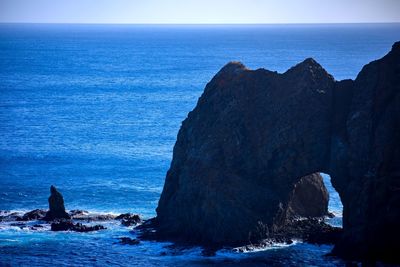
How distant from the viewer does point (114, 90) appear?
19275 cm

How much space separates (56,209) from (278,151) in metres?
24.2

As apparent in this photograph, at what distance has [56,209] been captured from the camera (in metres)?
80.6

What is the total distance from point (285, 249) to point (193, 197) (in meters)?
10.2

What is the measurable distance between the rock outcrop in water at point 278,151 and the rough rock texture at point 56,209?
10.4m

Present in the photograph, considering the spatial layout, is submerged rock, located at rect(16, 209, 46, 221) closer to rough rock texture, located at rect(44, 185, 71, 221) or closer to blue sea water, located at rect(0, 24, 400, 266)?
rough rock texture, located at rect(44, 185, 71, 221)

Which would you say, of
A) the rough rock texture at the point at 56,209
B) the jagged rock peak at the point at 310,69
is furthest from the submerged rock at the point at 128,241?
the jagged rock peak at the point at 310,69

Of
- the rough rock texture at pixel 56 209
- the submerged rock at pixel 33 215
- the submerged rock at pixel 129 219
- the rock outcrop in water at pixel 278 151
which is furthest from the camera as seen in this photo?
the submerged rock at pixel 33 215

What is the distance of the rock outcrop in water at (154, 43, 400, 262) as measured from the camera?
222 ft

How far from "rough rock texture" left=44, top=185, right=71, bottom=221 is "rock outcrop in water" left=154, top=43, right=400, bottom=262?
10.4m

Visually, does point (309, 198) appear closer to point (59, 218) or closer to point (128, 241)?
point (128, 241)

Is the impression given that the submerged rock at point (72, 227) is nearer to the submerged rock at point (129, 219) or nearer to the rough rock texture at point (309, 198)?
the submerged rock at point (129, 219)

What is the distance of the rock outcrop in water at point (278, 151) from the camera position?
222ft

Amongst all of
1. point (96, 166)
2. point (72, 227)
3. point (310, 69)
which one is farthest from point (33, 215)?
point (310, 69)

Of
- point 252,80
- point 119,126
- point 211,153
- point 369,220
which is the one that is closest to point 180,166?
point 211,153
